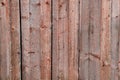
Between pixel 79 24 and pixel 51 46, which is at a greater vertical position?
pixel 79 24

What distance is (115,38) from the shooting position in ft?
9.69

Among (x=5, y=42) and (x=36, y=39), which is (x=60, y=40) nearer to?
(x=36, y=39)

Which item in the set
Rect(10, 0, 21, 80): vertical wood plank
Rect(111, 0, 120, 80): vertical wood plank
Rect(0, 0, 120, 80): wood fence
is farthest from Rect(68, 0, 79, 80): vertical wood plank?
Rect(10, 0, 21, 80): vertical wood plank

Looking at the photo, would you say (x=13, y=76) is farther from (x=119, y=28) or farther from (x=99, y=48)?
(x=119, y=28)

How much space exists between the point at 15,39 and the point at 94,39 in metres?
0.79

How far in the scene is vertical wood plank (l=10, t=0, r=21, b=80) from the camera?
9.45 feet

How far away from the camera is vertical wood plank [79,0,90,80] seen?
9.53 feet

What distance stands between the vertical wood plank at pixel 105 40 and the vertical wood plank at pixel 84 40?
149 millimetres

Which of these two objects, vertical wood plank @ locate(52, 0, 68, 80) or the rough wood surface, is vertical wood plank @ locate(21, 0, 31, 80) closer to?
the rough wood surface

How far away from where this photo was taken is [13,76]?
2.98 meters

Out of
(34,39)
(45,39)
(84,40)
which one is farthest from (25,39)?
(84,40)

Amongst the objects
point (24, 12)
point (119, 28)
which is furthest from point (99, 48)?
point (24, 12)

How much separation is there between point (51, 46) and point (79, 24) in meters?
0.36

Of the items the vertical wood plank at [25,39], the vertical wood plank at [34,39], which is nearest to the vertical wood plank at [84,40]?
the vertical wood plank at [34,39]
